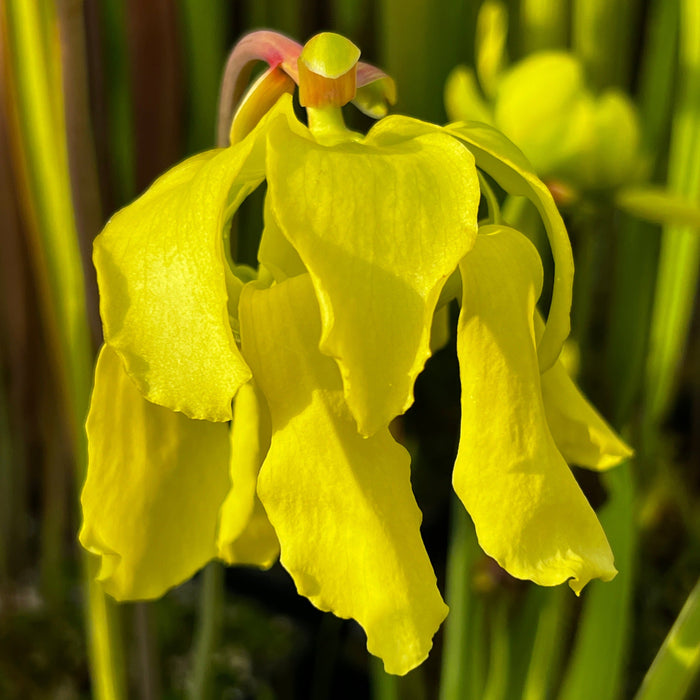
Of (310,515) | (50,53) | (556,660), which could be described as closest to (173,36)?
(50,53)

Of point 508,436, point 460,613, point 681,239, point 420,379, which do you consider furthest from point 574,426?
point 420,379

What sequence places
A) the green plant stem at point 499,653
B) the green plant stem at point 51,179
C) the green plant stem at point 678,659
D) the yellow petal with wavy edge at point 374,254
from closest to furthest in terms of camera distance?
the yellow petal with wavy edge at point 374,254 < the green plant stem at point 678,659 < the green plant stem at point 51,179 < the green plant stem at point 499,653

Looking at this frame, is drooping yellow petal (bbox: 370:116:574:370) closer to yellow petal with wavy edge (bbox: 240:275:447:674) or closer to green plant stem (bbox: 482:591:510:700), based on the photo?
yellow petal with wavy edge (bbox: 240:275:447:674)

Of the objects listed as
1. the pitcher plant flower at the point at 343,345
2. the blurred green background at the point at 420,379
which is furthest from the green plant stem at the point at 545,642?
the pitcher plant flower at the point at 343,345

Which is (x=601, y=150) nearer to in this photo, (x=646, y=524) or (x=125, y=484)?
(x=125, y=484)

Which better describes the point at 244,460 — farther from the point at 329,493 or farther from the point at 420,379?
the point at 420,379

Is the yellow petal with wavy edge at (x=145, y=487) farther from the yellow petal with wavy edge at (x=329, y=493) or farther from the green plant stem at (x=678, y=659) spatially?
the green plant stem at (x=678, y=659)
